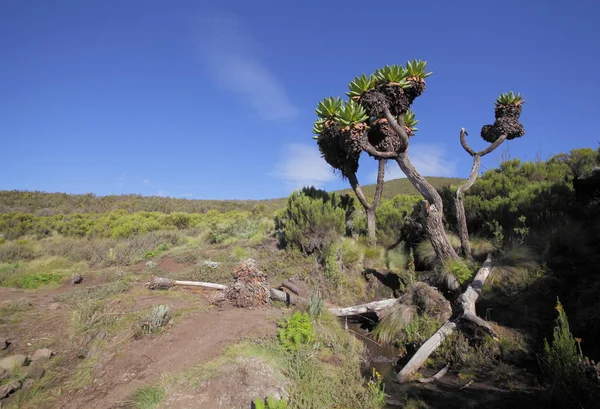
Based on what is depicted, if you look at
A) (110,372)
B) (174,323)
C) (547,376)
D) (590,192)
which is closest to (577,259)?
(590,192)

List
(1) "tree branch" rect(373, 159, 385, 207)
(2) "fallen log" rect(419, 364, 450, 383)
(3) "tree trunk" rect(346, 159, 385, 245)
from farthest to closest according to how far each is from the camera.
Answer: (1) "tree branch" rect(373, 159, 385, 207) < (3) "tree trunk" rect(346, 159, 385, 245) < (2) "fallen log" rect(419, 364, 450, 383)

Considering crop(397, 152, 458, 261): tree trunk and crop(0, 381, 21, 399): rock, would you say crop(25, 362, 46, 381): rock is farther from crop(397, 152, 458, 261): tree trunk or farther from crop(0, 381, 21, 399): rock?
crop(397, 152, 458, 261): tree trunk

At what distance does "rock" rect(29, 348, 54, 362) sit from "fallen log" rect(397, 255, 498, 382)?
230 inches

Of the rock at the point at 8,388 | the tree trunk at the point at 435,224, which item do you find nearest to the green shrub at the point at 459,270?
the tree trunk at the point at 435,224

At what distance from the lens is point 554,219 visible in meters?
9.06

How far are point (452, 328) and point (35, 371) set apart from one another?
7233 millimetres

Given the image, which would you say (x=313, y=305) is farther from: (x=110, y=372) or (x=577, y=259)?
(x=577, y=259)

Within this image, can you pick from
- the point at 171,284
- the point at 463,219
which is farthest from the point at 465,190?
the point at 171,284

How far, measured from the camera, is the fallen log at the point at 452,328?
5875mm

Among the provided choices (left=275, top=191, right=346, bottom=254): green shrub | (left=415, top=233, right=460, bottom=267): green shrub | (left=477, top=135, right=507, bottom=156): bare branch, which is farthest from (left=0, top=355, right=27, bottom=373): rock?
(left=477, top=135, right=507, bottom=156): bare branch

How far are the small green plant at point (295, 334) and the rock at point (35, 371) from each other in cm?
347

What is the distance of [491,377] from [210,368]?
466 centimetres

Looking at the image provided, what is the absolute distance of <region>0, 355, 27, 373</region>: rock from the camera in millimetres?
4371

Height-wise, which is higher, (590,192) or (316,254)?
(590,192)
